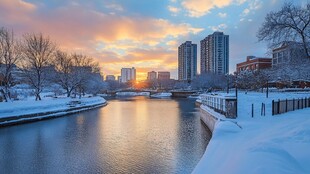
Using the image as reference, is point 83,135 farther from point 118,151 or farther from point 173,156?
point 173,156

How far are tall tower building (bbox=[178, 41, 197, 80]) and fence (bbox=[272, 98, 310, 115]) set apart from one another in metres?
160

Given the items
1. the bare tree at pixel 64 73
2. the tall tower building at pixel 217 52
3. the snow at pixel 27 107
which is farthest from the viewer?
the tall tower building at pixel 217 52

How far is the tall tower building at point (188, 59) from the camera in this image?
184250mm

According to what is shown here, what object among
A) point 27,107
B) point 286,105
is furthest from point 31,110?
point 286,105

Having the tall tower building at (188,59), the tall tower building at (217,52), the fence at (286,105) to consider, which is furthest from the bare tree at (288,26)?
the tall tower building at (188,59)

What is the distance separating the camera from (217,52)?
142750mm

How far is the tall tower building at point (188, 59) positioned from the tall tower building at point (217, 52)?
99.7 feet

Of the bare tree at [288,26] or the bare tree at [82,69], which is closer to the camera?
the bare tree at [288,26]

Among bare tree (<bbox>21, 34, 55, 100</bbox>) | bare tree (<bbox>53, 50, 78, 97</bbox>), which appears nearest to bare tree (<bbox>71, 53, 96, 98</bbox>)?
bare tree (<bbox>53, 50, 78, 97</bbox>)

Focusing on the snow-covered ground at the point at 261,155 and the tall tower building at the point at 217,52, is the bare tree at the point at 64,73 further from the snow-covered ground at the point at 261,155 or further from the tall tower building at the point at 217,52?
the tall tower building at the point at 217,52

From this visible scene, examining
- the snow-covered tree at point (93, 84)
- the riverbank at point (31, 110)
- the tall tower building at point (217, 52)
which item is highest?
the tall tower building at point (217, 52)

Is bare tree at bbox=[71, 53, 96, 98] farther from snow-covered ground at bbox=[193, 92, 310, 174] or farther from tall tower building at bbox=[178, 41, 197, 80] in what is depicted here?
tall tower building at bbox=[178, 41, 197, 80]

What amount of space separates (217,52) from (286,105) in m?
127

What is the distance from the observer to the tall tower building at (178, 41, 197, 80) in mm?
184250
